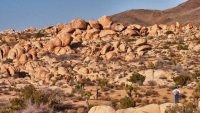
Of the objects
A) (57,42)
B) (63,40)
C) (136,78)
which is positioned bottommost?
(136,78)

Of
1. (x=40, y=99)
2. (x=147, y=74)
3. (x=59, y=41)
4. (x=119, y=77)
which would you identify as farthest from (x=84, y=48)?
(x=40, y=99)

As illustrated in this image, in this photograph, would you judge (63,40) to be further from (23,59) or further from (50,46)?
(23,59)

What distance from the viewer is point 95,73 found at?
2188cm

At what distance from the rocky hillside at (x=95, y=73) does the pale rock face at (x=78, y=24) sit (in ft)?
4.94

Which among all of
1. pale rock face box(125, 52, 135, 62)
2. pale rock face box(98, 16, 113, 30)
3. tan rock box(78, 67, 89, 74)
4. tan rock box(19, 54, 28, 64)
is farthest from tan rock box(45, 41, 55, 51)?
pale rock face box(98, 16, 113, 30)

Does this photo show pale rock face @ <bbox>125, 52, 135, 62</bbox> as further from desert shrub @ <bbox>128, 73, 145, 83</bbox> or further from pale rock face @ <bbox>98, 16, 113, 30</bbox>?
pale rock face @ <bbox>98, 16, 113, 30</bbox>

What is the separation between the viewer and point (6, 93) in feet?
46.4

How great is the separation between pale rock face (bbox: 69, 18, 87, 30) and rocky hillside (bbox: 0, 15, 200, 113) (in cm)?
151

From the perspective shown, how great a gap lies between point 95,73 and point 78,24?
2194 centimetres

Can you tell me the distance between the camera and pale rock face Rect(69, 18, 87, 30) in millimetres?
40734

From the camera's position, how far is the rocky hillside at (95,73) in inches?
461

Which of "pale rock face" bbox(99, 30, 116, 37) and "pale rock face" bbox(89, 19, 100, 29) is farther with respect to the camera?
"pale rock face" bbox(89, 19, 100, 29)

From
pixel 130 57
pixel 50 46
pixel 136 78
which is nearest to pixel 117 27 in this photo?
pixel 130 57

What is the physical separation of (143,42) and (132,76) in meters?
13.9
